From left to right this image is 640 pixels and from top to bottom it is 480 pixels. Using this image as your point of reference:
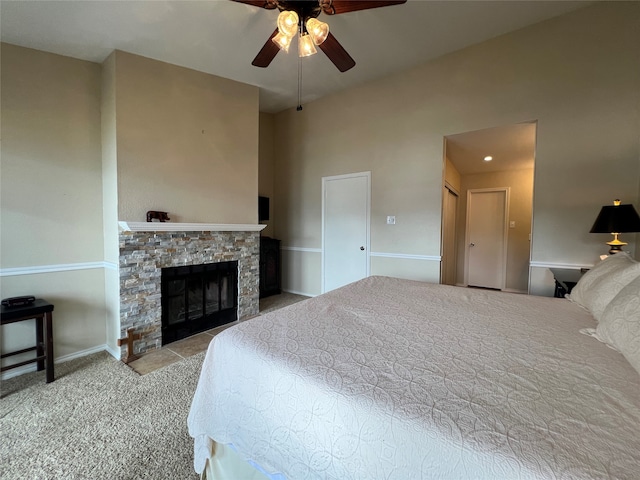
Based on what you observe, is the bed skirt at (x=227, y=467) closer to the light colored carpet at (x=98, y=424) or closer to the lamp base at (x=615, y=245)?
the light colored carpet at (x=98, y=424)

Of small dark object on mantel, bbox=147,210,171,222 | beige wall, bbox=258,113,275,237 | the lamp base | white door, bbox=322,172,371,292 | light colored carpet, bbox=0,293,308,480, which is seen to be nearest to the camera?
light colored carpet, bbox=0,293,308,480

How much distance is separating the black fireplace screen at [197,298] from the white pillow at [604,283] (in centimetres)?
320

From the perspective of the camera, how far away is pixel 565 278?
2326 mm

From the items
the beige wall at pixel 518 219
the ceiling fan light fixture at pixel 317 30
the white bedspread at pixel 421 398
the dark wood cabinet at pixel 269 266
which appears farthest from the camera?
the beige wall at pixel 518 219

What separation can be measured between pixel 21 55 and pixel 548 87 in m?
4.76

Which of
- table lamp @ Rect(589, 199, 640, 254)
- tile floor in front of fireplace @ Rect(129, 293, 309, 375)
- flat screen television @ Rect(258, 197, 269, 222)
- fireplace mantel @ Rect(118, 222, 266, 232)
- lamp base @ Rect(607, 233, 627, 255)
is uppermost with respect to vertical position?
flat screen television @ Rect(258, 197, 269, 222)

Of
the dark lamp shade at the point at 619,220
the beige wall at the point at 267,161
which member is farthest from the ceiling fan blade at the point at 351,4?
the beige wall at the point at 267,161

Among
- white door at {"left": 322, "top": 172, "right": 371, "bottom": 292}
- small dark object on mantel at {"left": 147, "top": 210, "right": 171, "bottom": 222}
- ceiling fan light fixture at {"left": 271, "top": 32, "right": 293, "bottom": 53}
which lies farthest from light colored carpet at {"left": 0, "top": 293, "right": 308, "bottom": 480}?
ceiling fan light fixture at {"left": 271, "top": 32, "right": 293, "bottom": 53}

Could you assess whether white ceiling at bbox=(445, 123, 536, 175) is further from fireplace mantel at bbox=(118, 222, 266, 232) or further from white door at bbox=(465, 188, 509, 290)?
fireplace mantel at bbox=(118, 222, 266, 232)

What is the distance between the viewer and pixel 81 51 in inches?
102

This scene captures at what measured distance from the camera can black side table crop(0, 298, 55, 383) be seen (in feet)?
7.00

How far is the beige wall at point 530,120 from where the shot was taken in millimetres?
2438

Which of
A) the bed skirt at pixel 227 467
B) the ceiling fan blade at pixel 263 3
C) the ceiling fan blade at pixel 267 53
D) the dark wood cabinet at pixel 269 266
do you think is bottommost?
the bed skirt at pixel 227 467

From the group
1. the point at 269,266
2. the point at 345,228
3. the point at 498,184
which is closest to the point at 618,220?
the point at 345,228
